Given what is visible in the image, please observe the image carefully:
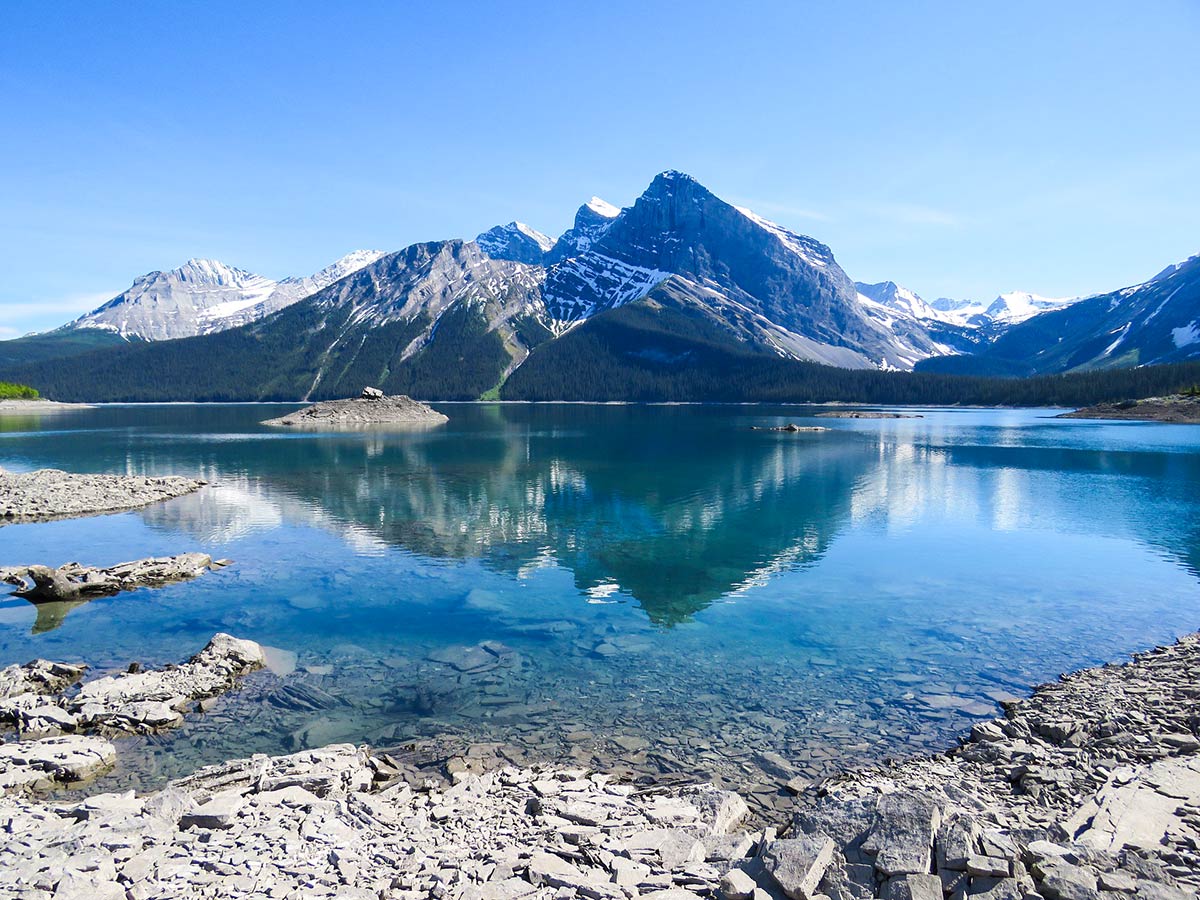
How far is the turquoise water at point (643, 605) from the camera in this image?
18.5m

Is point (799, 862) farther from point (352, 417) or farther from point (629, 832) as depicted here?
point (352, 417)

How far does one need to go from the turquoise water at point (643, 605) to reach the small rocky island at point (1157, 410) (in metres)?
124

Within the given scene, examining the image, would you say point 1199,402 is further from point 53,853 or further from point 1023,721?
point 53,853

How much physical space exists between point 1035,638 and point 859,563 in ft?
38.7

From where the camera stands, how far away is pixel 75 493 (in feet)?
181

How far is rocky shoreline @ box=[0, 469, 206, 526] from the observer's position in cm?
5050

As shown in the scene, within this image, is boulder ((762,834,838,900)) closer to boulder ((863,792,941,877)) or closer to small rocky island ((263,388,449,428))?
boulder ((863,792,941,877))

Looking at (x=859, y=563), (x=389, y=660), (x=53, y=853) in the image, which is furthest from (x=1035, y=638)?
(x=53, y=853)

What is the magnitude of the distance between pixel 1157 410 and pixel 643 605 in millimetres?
206646

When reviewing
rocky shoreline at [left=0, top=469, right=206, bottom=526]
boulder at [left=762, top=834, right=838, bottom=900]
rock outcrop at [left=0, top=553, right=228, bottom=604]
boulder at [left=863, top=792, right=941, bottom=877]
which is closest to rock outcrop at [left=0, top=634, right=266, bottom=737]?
rock outcrop at [left=0, top=553, right=228, bottom=604]

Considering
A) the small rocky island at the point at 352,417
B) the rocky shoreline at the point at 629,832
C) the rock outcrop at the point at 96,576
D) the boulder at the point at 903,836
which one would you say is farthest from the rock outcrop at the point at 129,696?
the small rocky island at the point at 352,417

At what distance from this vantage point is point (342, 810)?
42.2 feet

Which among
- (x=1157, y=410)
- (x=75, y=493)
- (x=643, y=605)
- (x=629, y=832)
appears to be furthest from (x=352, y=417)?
(x=1157, y=410)

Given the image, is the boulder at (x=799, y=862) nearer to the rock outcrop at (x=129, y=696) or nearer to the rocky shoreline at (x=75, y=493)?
the rock outcrop at (x=129, y=696)
